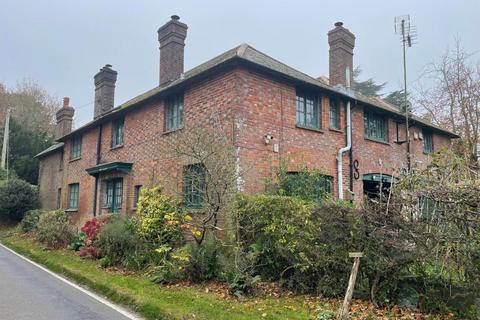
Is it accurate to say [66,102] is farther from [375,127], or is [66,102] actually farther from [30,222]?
[375,127]

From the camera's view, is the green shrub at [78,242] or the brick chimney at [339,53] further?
the brick chimney at [339,53]

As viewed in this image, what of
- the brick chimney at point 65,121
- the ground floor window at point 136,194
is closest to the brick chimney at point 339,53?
the ground floor window at point 136,194

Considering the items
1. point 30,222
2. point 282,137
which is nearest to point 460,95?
point 282,137

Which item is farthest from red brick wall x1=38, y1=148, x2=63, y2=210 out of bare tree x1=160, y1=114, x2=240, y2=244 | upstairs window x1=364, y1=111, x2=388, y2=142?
upstairs window x1=364, y1=111, x2=388, y2=142

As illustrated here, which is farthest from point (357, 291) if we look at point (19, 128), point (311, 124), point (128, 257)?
point (19, 128)

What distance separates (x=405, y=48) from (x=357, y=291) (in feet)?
41.2

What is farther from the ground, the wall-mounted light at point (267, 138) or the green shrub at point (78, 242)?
the wall-mounted light at point (267, 138)

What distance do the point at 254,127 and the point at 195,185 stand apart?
303 cm

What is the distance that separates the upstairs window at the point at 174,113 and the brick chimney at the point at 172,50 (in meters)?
2.33

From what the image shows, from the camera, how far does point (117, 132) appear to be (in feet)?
61.4

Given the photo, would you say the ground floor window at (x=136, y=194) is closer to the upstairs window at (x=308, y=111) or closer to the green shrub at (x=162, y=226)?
the green shrub at (x=162, y=226)

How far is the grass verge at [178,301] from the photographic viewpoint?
6.81 metres

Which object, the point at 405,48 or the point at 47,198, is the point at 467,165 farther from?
the point at 47,198

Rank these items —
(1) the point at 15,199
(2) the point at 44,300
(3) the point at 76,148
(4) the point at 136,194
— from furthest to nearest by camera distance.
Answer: (1) the point at 15,199
(3) the point at 76,148
(4) the point at 136,194
(2) the point at 44,300
